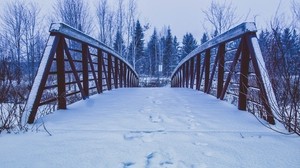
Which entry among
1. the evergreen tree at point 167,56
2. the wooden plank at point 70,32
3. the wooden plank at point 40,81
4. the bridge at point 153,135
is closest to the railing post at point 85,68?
the wooden plank at point 70,32

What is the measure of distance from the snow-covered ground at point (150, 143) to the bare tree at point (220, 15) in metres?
13.8

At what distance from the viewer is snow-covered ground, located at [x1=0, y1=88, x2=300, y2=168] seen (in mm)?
1256

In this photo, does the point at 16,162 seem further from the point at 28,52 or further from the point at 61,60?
the point at 28,52

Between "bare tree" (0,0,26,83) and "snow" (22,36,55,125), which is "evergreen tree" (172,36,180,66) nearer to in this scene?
"bare tree" (0,0,26,83)

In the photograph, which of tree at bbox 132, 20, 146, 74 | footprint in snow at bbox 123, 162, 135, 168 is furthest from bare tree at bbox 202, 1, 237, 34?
footprint in snow at bbox 123, 162, 135, 168

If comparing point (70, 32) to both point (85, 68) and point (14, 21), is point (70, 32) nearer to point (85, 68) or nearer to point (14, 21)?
point (85, 68)

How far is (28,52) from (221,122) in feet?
61.8

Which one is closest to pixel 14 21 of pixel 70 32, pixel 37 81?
pixel 70 32

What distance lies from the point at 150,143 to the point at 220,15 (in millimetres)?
15153

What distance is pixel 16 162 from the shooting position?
124 centimetres

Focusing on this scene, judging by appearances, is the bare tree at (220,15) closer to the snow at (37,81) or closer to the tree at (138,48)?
the tree at (138,48)

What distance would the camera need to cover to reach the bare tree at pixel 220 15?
14.7 meters

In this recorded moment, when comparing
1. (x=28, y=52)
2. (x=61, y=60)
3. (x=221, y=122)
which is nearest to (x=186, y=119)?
(x=221, y=122)

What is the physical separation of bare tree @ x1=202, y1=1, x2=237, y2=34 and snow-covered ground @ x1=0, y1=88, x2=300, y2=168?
13.8 metres
